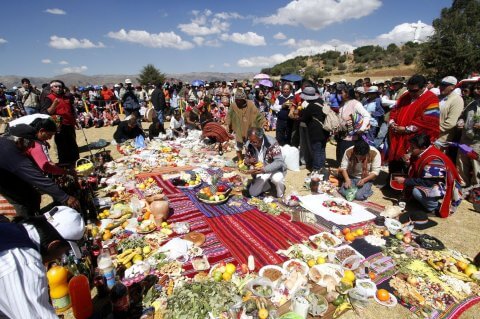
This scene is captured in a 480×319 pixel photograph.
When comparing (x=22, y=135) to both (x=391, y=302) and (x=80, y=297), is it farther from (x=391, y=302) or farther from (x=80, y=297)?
(x=391, y=302)

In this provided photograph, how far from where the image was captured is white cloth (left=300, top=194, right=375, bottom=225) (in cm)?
460

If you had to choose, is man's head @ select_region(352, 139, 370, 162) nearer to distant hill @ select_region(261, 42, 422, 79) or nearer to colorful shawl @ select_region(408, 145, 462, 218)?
colorful shawl @ select_region(408, 145, 462, 218)

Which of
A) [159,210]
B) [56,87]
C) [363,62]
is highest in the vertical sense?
[363,62]

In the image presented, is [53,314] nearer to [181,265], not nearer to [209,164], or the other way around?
[181,265]

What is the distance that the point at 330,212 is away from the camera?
4.85 meters

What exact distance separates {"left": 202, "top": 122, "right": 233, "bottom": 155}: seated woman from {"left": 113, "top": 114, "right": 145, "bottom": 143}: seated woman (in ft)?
8.24

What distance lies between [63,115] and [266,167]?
5.59 m

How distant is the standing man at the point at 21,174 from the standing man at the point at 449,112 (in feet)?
23.7

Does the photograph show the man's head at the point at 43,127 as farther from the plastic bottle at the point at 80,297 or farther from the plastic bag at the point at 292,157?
the plastic bag at the point at 292,157

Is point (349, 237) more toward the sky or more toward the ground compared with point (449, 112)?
more toward the ground

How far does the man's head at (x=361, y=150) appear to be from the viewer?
5359 mm

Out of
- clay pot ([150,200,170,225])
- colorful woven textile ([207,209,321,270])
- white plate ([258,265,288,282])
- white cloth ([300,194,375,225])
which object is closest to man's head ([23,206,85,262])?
white plate ([258,265,288,282])

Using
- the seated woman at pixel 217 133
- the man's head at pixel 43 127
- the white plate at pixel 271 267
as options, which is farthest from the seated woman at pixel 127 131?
the white plate at pixel 271 267

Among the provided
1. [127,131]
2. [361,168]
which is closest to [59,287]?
[361,168]
